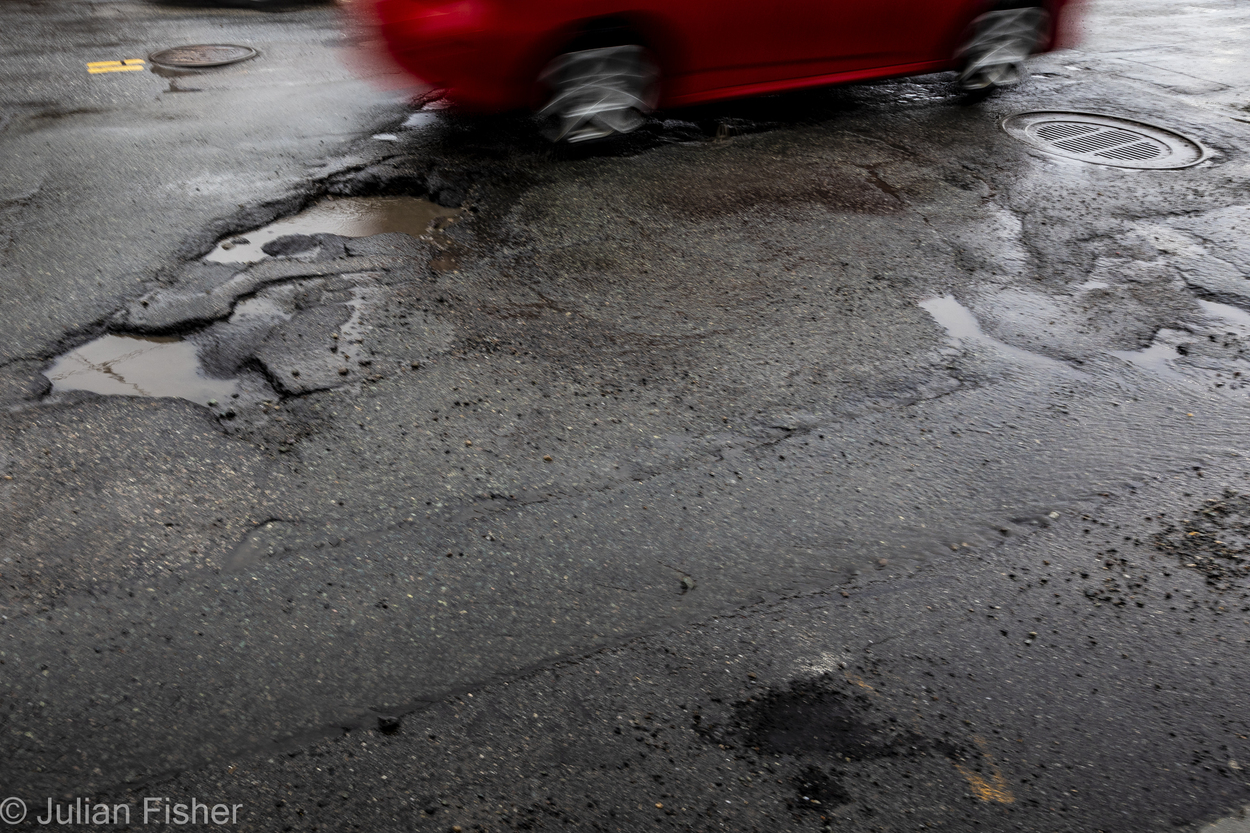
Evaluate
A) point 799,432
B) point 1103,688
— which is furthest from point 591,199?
point 1103,688

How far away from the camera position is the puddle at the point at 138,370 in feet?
13.1

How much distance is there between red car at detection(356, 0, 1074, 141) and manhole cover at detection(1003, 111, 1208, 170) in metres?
0.99

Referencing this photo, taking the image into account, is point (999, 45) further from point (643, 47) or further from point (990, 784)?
point (990, 784)

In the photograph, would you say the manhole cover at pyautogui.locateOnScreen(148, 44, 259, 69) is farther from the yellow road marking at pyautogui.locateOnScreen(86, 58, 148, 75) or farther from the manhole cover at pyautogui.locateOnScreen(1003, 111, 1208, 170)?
the manhole cover at pyautogui.locateOnScreen(1003, 111, 1208, 170)

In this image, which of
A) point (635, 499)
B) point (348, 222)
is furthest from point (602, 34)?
point (635, 499)

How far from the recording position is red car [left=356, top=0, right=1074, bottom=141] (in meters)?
5.89

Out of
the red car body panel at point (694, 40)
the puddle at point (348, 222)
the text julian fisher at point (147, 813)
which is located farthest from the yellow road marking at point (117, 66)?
the text julian fisher at point (147, 813)

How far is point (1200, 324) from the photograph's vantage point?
475 centimetres

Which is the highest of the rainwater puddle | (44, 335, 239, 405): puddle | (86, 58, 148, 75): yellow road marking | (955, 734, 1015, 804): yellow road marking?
(86, 58, 148, 75): yellow road marking

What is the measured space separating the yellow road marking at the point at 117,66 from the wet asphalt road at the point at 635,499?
2.42 m

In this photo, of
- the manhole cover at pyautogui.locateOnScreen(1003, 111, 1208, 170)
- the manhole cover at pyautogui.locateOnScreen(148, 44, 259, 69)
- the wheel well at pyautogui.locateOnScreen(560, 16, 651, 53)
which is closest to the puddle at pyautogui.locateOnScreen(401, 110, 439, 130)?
the wheel well at pyautogui.locateOnScreen(560, 16, 651, 53)

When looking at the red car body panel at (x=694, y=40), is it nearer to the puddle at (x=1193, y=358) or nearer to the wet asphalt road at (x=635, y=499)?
the wet asphalt road at (x=635, y=499)

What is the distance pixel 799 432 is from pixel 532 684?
177cm

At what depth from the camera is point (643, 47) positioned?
248 inches
